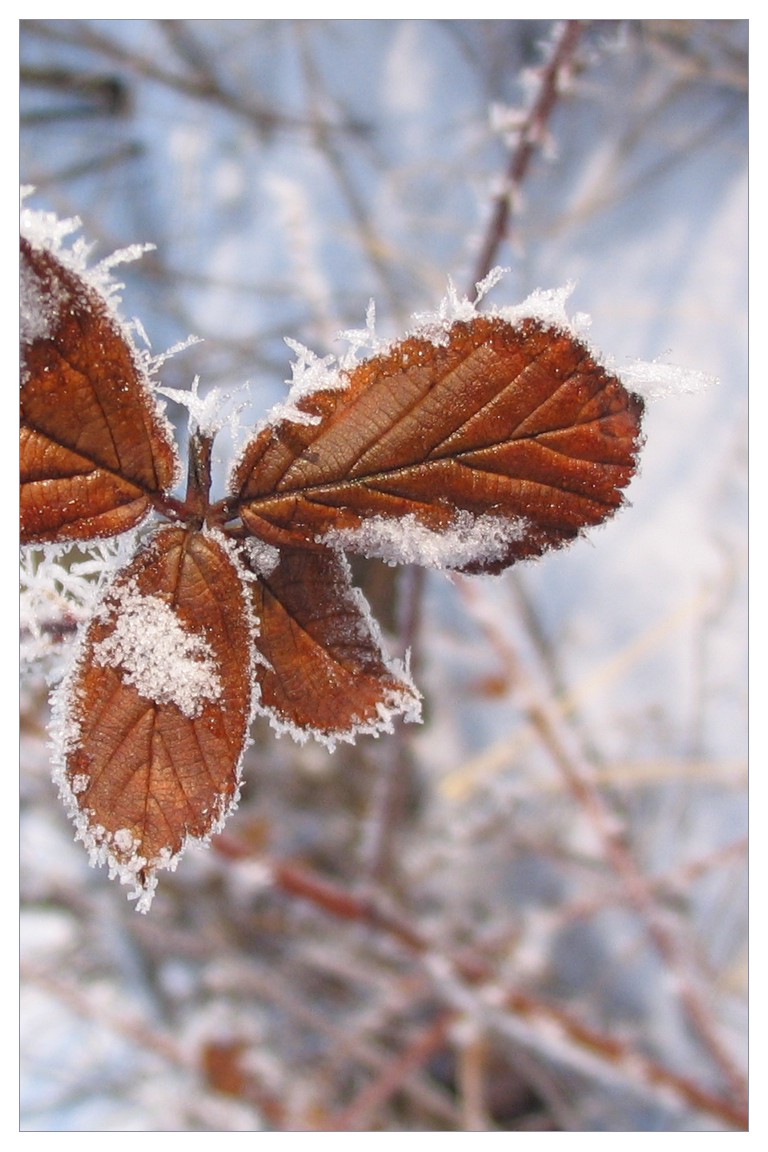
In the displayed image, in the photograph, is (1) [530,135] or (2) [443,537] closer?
(2) [443,537]

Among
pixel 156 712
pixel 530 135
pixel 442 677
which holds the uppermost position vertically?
pixel 442 677

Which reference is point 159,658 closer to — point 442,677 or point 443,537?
point 443,537

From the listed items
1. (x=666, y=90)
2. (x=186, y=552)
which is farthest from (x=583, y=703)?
(x=186, y=552)

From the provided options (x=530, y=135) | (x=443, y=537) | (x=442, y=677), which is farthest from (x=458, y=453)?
(x=442, y=677)

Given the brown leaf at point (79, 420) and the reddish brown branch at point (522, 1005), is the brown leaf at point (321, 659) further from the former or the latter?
the reddish brown branch at point (522, 1005)

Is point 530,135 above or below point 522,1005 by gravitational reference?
above

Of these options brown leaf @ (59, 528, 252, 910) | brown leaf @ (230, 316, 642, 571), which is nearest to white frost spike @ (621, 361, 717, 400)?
brown leaf @ (230, 316, 642, 571)

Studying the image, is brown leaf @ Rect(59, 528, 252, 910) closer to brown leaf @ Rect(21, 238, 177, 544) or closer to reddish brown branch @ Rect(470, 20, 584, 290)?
brown leaf @ Rect(21, 238, 177, 544)
